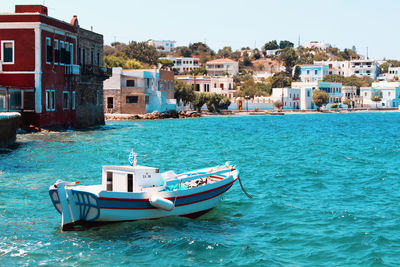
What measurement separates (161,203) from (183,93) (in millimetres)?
80119

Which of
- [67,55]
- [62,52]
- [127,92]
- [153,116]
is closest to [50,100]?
[62,52]

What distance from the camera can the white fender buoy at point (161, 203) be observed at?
15.0 m

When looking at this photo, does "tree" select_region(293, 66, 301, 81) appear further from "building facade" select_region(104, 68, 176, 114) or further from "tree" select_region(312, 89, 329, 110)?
"building facade" select_region(104, 68, 176, 114)

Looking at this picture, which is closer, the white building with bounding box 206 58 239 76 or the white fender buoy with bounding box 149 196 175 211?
the white fender buoy with bounding box 149 196 175 211

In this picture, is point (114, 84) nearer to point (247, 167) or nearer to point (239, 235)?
point (247, 167)

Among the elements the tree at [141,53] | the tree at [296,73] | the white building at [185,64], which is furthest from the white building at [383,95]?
the tree at [141,53]

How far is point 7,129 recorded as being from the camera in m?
31.0

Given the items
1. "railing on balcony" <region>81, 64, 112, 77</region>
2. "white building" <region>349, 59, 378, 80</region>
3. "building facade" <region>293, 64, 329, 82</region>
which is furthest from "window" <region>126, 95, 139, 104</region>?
"white building" <region>349, 59, 378, 80</region>

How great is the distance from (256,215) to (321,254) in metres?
4.06

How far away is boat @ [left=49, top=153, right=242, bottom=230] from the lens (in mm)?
14617

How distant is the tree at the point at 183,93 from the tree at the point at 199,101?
70 centimetres

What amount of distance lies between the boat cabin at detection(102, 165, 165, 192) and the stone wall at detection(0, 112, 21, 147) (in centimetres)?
1605

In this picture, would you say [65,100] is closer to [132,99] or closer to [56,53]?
[56,53]

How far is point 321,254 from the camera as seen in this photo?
1334 cm
